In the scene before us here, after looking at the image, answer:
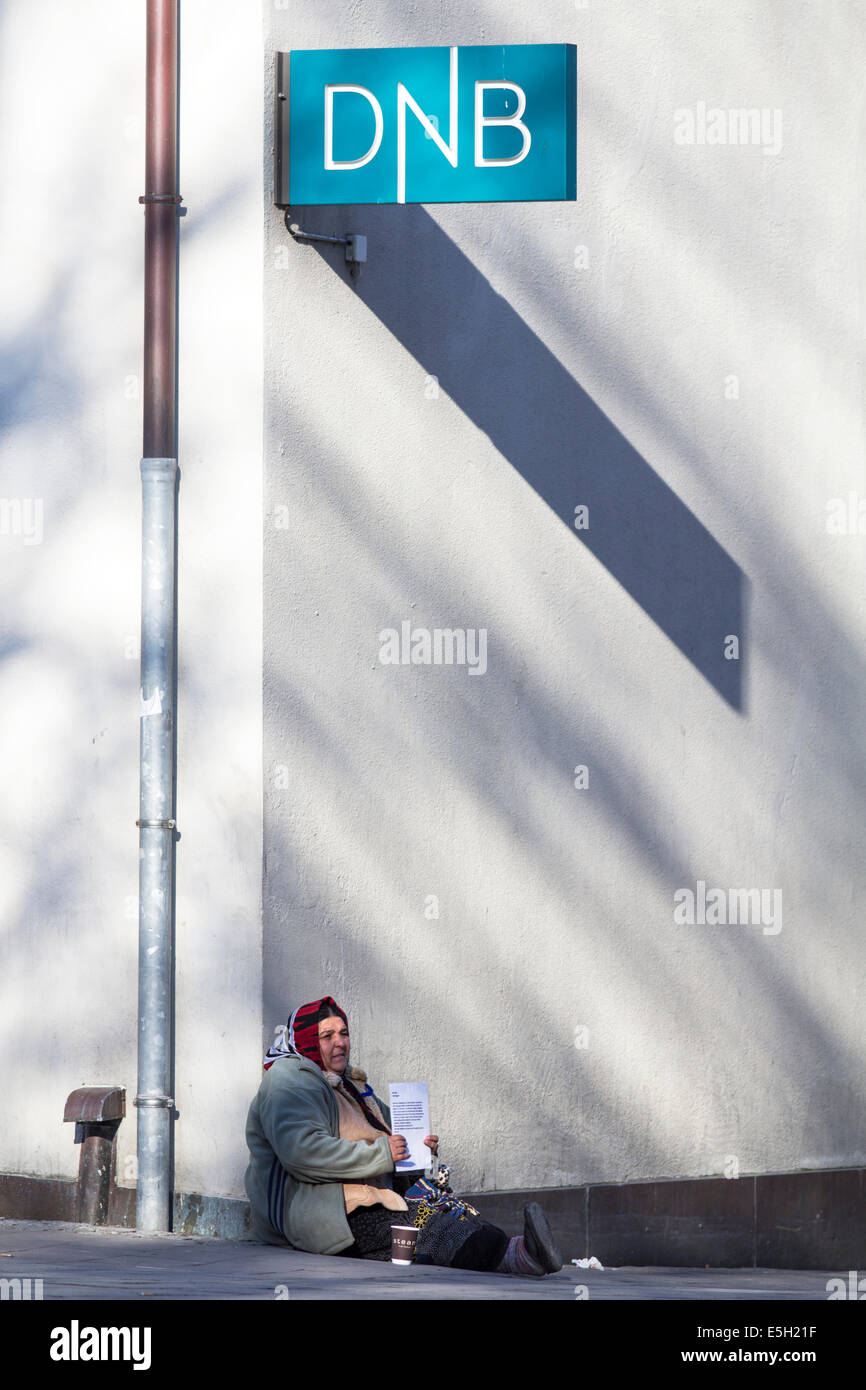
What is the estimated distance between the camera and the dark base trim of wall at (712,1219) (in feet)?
29.4

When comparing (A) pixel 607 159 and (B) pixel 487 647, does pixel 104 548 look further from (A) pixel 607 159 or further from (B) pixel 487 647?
(A) pixel 607 159

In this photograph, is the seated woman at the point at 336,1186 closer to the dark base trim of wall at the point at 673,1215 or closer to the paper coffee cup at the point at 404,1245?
the paper coffee cup at the point at 404,1245

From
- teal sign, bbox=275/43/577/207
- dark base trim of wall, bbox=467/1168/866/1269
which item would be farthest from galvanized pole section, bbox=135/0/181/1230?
dark base trim of wall, bbox=467/1168/866/1269

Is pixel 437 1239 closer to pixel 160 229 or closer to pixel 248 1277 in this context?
pixel 248 1277

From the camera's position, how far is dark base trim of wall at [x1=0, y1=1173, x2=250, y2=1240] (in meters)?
8.12

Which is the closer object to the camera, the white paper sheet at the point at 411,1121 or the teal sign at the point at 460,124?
the white paper sheet at the point at 411,1121

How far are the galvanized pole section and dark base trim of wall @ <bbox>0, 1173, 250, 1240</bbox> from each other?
0.09m

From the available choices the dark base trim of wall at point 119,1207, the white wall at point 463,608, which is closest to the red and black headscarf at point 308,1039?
the white wall at point 463,608

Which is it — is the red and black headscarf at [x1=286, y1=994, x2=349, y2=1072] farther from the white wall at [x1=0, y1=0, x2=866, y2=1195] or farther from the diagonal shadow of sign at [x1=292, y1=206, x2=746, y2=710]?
the diagonal shadow of sign at [x1=292, y1=206, x2=746, y2=710]

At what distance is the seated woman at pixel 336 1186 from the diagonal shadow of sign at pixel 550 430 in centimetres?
278

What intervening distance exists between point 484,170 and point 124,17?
1.93 m

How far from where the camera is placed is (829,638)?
10.1 metres

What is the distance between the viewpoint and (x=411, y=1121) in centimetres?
770
